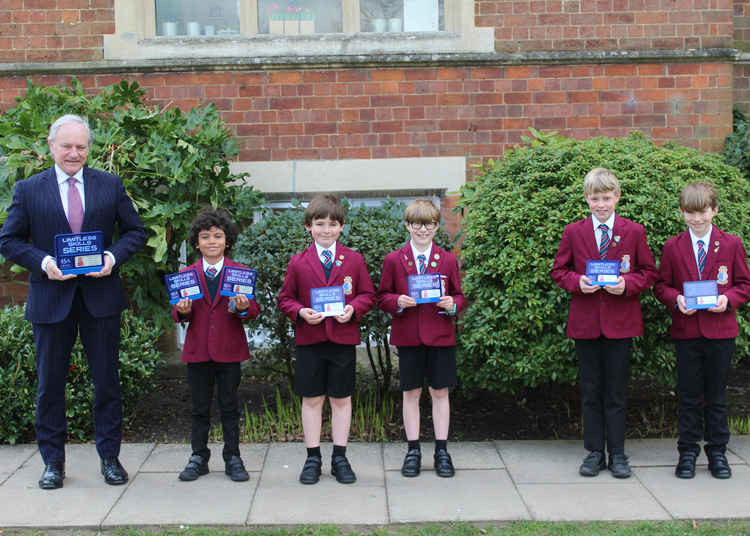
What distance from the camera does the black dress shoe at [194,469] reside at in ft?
15.3

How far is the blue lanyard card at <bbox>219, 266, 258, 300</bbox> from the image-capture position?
14.5ft

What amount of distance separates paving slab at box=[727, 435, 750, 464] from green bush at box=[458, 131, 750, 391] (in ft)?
2.05

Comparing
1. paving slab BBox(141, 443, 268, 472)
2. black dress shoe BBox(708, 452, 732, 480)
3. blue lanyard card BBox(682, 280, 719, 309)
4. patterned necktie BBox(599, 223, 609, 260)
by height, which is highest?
patterned necktie BBox(599, 223, 609, 260)

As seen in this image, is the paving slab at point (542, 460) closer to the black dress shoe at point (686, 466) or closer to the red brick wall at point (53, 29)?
the black dress shoe at point (686, 466)

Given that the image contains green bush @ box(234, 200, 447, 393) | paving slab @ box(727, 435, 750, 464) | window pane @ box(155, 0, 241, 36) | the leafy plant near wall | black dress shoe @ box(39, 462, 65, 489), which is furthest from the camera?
window pane @ box(155, 0, 241, 36)

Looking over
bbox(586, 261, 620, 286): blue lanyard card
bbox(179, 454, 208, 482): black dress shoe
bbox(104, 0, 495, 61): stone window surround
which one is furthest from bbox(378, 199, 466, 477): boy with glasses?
bbox(104, 0, 495, 61): stone window surround

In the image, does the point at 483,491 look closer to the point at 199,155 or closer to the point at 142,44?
the point at 199,155

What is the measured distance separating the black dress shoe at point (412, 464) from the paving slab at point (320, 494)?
0.50 feet

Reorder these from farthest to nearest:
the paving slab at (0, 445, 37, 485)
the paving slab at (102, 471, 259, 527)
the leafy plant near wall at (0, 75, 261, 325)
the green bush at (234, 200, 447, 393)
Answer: the leafy plant near wall at (0, 75, 261, 325) < the green bush at (234, 200, 447, 393) < the paving slab at (0, 445, 37, 485) < the paving slab at (102, 471, 259, 527)

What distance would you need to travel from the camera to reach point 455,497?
14.4ft

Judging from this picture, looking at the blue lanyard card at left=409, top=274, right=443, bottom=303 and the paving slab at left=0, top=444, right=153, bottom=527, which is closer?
the paving slab at left=0, top=444, right=153, bottom=527

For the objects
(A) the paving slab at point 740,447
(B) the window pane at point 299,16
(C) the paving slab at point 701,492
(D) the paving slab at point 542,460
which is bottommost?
(A) the paving slab at point 740,447

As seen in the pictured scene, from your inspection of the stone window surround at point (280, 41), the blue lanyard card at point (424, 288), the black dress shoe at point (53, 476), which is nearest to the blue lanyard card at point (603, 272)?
the blue lanyard card at point (424, 288)

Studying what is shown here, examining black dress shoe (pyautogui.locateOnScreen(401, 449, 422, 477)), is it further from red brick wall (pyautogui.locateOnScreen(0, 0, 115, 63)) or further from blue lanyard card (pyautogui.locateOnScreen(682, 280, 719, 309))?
red brick wall (pyautogui.locateOnScreen(0, 0, 115, 63))
